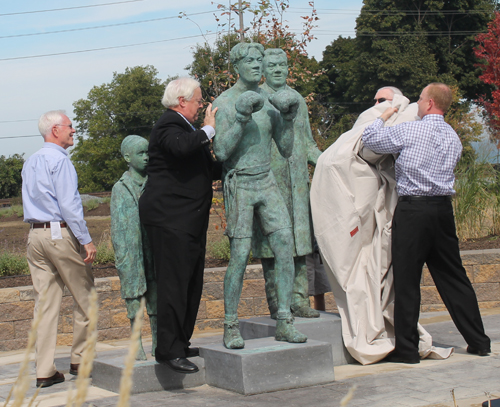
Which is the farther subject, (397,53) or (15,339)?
(397,53)

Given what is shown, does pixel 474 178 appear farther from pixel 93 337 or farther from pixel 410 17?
pixel 410 17

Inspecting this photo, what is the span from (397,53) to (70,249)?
36.5 metres

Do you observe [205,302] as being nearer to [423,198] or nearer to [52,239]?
[52,239]

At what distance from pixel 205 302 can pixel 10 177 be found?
1869 inches

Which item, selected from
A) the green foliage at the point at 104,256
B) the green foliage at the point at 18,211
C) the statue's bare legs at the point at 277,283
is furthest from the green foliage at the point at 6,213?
the statue's bare legs at the point at 277,283

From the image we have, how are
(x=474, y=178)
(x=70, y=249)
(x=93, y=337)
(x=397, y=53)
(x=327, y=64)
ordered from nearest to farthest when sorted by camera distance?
1. (x=93, y=337)
2. (x=70, y=249)
3. (x=474, y=178)
4. (x=397, y=53)
5. (x=327, y=64)

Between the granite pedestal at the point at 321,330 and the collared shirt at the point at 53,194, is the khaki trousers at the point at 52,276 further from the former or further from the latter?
the granite pedestal at the point at 321,330

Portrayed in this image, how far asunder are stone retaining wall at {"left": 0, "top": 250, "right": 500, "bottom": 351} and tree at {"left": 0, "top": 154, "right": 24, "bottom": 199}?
1811 inches

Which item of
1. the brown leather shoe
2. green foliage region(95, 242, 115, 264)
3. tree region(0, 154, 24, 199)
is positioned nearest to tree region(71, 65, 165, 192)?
tree region(0, 154, 24, 199)

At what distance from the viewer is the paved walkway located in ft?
13.1

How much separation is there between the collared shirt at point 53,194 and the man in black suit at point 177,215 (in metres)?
0.76

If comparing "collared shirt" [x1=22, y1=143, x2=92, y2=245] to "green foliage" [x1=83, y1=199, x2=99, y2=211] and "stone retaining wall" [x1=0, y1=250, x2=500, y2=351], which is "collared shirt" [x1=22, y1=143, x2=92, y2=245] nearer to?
"stone retaining wall" [x1=0, y1=250, x2=500, y2=351]

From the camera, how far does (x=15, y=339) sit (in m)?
6.50

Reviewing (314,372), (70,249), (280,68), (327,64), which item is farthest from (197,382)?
(327,64)
